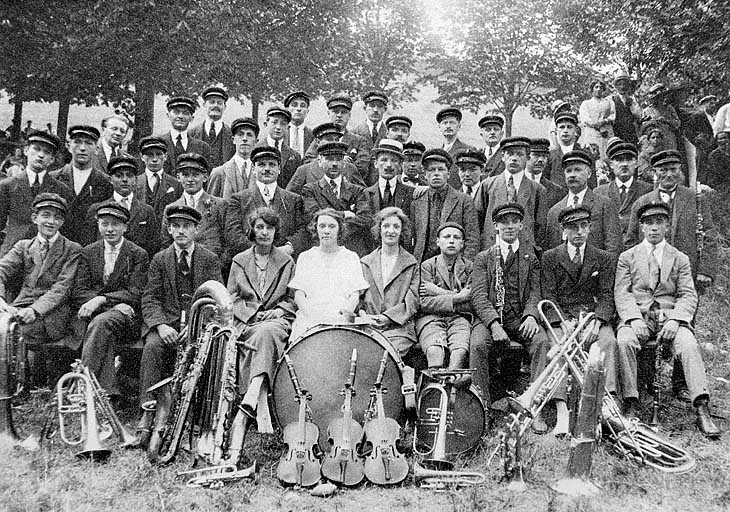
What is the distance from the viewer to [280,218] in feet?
22.3

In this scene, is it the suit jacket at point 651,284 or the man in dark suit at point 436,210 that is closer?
the suit jacket at point 651,284

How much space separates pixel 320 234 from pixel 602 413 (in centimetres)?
279

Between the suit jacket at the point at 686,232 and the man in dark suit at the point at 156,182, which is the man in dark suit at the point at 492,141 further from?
the man in dark suit at the point at 156,182

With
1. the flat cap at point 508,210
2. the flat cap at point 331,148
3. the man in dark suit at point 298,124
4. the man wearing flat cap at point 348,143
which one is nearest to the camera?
the flat cap at point 508,210

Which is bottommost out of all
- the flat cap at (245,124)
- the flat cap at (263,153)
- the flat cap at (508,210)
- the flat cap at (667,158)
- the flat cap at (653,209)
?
the flat cap at (508,210)

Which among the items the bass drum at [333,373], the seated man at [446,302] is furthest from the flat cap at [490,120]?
the bass drum at [333,373]

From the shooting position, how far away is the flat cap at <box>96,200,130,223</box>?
239 inches

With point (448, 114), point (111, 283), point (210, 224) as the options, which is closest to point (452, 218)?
point (448, 114)

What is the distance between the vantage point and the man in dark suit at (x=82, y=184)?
6754 mm

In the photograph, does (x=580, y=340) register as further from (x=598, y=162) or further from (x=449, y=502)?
(x=598, y=162)

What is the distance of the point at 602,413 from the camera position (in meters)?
5.23

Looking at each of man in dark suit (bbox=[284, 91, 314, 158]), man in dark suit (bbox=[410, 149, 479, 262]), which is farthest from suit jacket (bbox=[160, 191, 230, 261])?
man in dark suit (bbox=[410, 149, 479, 262])

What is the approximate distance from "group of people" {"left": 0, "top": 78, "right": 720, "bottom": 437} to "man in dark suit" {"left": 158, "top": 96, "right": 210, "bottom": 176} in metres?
0.49

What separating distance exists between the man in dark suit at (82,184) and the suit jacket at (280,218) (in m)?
1.32
